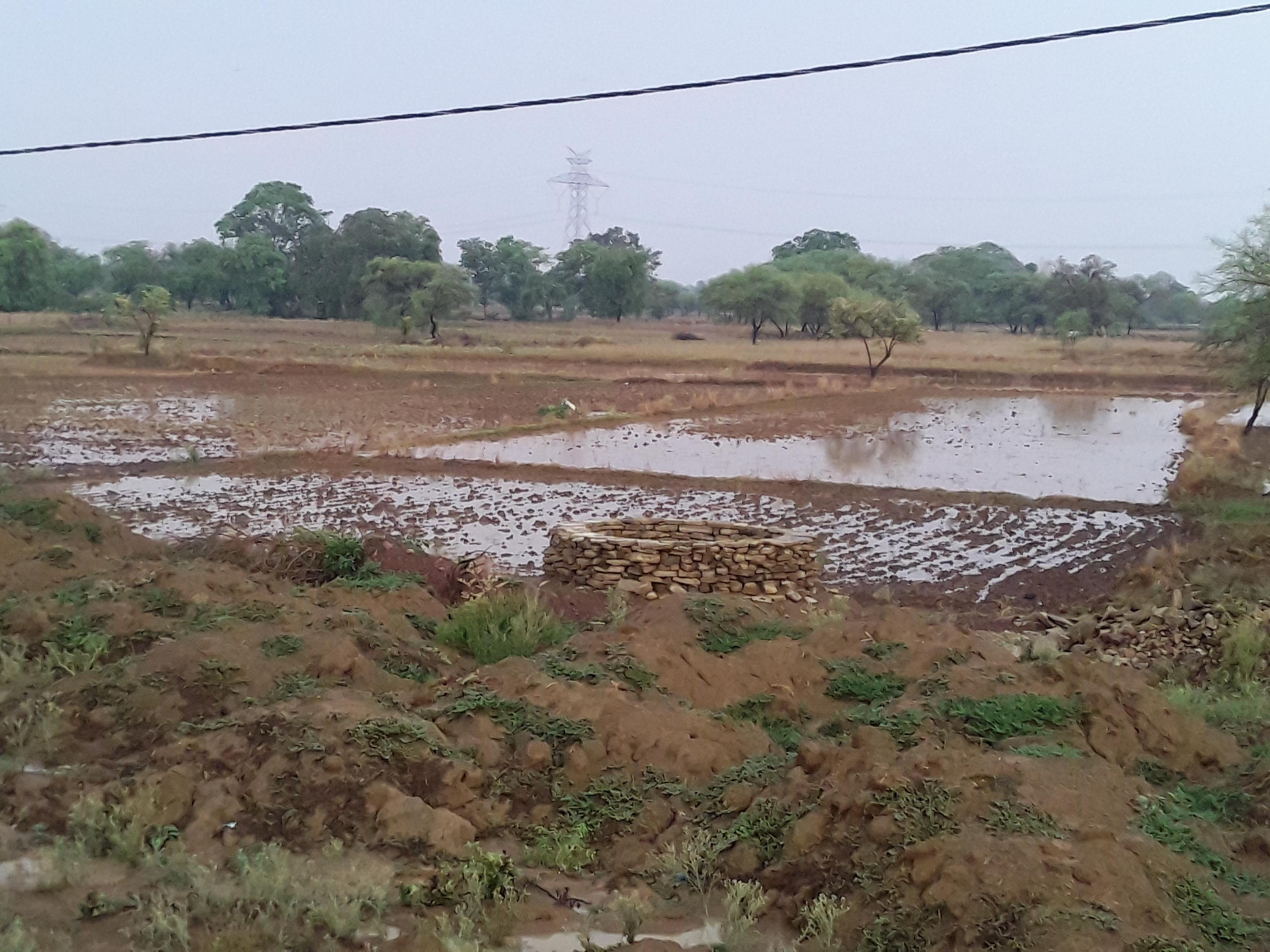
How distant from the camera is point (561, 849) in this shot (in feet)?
18.5

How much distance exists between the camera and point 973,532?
17.9 m

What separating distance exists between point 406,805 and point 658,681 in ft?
8.38

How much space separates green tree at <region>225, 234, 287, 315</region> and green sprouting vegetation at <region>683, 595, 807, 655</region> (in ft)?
222

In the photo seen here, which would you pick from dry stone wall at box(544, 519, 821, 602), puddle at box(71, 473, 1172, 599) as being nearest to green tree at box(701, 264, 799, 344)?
puddle at box(71, 473, 1172, 599)

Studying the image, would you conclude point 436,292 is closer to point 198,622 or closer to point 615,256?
point 615,256

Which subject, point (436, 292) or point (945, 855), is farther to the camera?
point (436, 292)

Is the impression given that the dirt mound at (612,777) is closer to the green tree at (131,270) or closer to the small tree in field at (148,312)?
the small tree in field at (148,312)

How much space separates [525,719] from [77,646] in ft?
12.7

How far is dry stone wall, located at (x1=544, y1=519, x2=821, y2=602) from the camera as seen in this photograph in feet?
42.1

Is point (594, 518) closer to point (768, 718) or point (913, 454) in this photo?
point (768, 718)

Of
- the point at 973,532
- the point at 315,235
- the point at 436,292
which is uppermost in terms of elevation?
the point at 315,235

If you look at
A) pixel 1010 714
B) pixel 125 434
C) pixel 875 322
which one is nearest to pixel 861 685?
pixel 1010 714

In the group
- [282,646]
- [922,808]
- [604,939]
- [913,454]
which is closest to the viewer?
[604,939]

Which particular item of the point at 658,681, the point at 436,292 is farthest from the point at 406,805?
the point at 436,292
